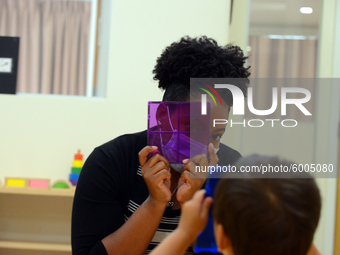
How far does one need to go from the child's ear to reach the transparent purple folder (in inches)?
6.3

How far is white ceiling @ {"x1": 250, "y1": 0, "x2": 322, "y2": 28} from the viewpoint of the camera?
5.16 ft

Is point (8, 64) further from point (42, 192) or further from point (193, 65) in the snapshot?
point (193, 65)

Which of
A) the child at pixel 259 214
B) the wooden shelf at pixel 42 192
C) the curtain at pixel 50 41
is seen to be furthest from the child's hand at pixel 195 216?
the curtain at pixel 50 41

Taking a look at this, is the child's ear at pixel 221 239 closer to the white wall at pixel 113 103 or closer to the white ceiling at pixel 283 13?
the white wall at pixel 113 103

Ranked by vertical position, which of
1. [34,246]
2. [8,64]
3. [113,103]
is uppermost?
[8,64]

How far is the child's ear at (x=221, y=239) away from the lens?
18.2 inches

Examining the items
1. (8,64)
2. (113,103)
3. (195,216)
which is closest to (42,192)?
(113,103)

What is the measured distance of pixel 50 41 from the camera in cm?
179

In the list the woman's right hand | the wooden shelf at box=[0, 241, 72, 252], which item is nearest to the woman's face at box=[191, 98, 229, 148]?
the woman's right hand

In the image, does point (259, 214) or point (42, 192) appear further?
point (42, 192)

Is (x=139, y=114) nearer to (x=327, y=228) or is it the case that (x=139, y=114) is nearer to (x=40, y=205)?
(x=40, y=205)

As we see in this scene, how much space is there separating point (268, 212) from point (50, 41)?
1706 millimetres

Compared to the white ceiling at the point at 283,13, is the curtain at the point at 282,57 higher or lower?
lower

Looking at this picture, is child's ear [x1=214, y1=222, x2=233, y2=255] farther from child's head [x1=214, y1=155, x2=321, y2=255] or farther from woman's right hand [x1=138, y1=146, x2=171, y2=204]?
woman's right hand [x1=138, y1=146, x2=171, y2=204]
